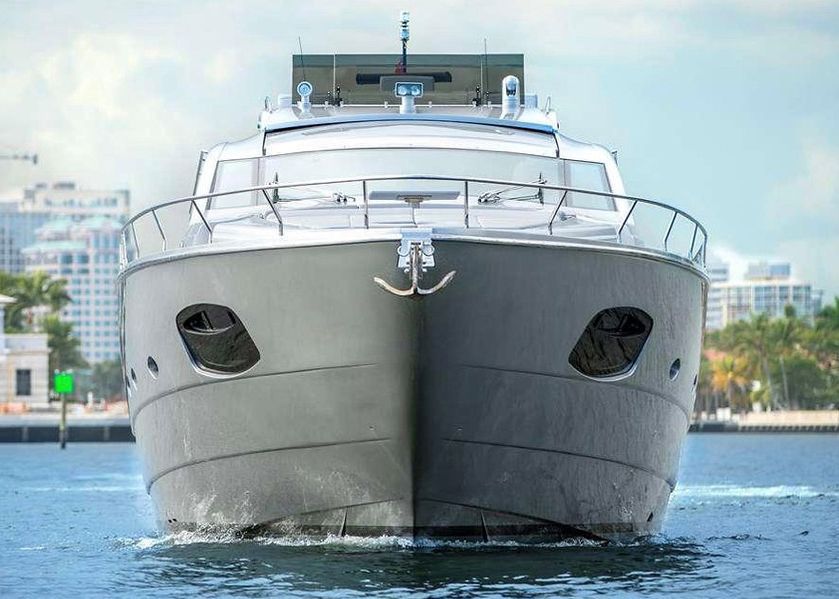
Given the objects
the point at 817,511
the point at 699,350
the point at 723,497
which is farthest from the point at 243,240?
the point at 723,497

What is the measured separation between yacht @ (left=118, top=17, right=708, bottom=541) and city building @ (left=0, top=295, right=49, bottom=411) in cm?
8595

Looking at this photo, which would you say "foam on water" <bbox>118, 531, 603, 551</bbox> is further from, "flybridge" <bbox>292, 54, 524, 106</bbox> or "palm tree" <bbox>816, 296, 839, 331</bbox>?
"palm tree" <bbox>816, 296, 839, 331</bbox>

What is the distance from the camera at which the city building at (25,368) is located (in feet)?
325

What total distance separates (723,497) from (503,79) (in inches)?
445

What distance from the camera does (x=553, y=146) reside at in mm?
15773

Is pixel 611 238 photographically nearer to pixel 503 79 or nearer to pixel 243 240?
pixel 243 240

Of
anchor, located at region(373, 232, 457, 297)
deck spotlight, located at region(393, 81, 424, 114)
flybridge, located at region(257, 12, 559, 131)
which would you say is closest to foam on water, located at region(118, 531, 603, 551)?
anchor, located at region(373, 232, 457, 297)

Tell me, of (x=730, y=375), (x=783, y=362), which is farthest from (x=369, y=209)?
(x=730, y=375)

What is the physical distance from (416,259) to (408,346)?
2.20 ft

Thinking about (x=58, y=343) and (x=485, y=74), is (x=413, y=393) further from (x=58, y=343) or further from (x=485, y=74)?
(x=58, y=343)

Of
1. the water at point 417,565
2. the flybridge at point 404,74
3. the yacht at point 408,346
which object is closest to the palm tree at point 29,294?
the water at point 417,565

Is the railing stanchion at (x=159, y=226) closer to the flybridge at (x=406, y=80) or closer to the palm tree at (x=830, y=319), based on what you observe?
the flybridge at (x=406, y=80)

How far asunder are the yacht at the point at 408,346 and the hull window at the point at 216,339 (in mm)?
18

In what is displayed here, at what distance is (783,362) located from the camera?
142 metres
